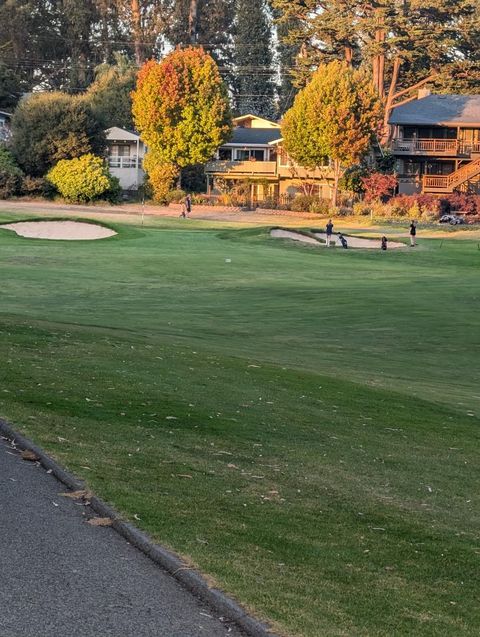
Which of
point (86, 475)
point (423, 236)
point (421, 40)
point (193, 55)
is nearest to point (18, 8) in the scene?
point (193, 55)

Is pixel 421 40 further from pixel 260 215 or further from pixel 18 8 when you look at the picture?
pixel 18 8

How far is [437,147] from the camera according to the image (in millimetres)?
97250

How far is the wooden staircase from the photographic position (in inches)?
3716

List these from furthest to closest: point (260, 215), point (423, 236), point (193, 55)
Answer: point (193, 55) → point (260, 215) → point (423, 236)

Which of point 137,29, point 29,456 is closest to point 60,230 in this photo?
point 29,456

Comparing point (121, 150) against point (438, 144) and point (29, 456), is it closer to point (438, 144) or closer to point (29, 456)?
point (438, 144)

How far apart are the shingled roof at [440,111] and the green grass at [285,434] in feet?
215

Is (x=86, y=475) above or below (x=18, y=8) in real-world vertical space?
below

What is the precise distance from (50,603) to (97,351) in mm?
12665

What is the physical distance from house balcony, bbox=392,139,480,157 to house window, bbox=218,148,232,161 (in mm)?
19097

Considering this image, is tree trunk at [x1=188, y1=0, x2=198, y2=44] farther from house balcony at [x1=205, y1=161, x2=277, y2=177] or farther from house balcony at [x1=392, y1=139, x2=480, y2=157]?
house balcony at [x1=392, y1=139, x2=480, y2=157]

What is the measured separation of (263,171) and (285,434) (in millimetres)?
91576

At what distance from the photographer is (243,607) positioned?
7055 millimetres

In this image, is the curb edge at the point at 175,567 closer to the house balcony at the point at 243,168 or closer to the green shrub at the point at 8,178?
the green shrub at the point at 8,178
